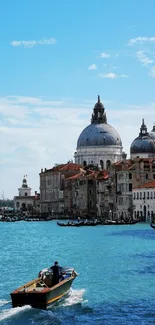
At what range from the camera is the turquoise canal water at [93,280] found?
21000mm

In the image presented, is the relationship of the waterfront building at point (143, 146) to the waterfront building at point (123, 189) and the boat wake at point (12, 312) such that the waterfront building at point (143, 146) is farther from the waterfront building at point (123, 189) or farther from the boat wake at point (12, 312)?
the boat wake at point (12, 312)

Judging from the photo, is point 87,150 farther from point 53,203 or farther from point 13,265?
point 13,265

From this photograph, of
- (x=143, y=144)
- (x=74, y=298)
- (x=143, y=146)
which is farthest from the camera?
(x=143, y=144)

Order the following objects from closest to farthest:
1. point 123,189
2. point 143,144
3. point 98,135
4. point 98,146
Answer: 1. point 123,189
2. point 143,144
3. point 98,146
4. point 98,135

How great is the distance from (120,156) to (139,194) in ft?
157

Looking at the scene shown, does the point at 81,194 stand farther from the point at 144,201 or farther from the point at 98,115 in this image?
the point at 144,201

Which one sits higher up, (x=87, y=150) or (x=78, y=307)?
(x=87, y=150)

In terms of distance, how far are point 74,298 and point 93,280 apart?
4.50 metres

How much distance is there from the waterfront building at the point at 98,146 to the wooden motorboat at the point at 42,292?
107 metres

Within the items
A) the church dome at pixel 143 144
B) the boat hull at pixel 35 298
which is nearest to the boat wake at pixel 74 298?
the boat hull at pixel 35 298

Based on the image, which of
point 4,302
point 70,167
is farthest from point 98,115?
point 4,302

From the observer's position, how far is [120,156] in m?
133

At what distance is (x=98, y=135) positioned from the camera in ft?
436

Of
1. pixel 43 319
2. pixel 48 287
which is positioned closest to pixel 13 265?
pixel 48 287
